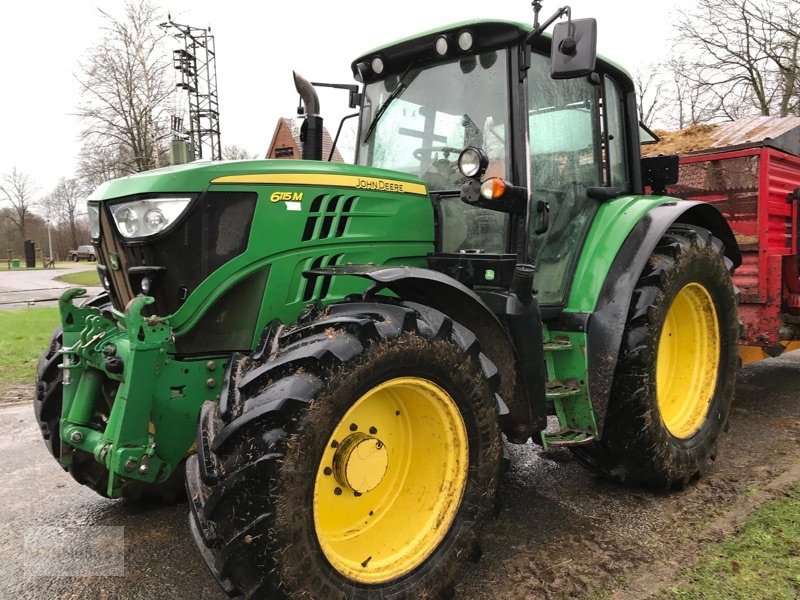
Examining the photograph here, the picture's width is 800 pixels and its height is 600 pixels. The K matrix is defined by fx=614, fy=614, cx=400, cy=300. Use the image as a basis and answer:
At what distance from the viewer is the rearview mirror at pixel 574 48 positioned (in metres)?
2.49

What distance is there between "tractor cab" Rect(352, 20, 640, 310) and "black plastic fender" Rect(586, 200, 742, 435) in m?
0.22

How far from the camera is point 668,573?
2.53m

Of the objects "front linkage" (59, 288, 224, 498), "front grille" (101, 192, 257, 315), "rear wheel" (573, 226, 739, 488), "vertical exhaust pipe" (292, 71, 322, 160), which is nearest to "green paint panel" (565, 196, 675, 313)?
"rear wheel" (573, 226, 739, 488)

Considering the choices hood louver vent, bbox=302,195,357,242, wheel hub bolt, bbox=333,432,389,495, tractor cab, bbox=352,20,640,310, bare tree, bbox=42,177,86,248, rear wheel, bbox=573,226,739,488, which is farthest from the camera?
bare tree, bbox=42,177,86,248

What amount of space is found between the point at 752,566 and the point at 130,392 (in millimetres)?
2575

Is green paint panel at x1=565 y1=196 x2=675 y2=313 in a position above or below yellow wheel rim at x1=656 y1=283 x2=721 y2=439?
above

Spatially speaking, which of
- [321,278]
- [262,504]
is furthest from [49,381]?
[262,504]

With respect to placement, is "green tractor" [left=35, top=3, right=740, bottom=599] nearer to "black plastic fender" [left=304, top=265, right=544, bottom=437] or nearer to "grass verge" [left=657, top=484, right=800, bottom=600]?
"black plastic fender" [left=304, top=265, right=544, bottom=437]

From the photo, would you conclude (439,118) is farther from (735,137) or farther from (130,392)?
(735,137)

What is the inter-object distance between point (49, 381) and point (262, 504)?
74.8 inches

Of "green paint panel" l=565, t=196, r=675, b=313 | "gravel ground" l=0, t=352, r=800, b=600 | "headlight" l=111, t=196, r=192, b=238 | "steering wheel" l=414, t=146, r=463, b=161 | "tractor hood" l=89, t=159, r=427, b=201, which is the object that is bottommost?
"gravel ground" l=0, t=352, r=800, b=600

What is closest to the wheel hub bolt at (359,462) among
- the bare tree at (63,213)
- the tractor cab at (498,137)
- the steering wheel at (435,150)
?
the tractor cab at (498,137)

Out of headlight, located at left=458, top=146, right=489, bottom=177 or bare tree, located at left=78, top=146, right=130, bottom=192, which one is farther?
bare tree, located at left=78, top=146, right=130, bottom=192

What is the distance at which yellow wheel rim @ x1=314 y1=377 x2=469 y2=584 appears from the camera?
223 cm
